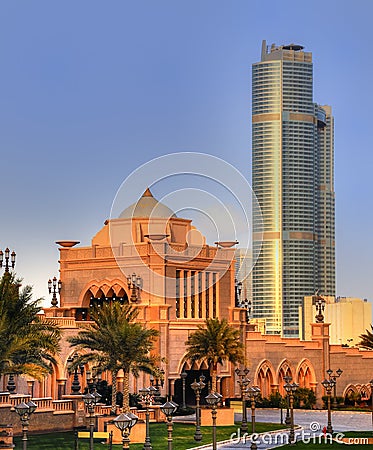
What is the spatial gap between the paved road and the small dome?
1171 cm

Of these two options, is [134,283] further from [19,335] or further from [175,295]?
[19,335]

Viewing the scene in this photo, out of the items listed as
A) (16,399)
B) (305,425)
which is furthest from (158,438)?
(305,425)

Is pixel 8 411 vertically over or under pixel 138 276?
under

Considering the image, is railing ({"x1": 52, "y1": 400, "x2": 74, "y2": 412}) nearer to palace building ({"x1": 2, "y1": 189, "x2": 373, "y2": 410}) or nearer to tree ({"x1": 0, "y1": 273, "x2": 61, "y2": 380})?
tree ({"x1": 0, "y1": 273, "x2": 61, "y2": 380})

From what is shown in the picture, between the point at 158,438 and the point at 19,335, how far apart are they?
679 centimetres

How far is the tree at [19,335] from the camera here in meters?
41.6

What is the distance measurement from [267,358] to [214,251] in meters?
6.86

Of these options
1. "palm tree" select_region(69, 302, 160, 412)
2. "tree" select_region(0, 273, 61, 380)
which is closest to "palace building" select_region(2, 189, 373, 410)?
"palm tree" select_region(69, 302, 160, 412)

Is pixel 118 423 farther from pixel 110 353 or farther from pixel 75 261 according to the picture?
pixel 75 261

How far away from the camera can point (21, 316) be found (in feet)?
141

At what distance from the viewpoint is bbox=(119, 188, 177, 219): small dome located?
65.5 m

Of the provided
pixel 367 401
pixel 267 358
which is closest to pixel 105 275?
pixel 267 358

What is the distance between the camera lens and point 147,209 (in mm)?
66125

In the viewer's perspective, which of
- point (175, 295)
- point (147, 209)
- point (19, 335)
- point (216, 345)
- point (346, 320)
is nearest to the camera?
point (19, 335)
